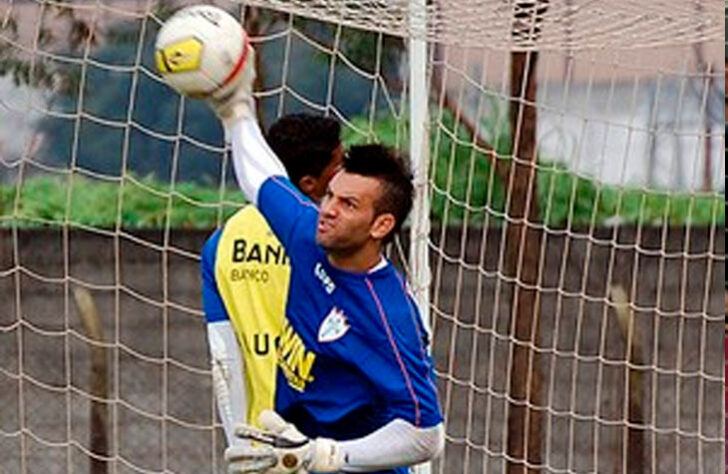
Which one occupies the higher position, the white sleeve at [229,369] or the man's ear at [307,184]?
the man's ear at [307,184]

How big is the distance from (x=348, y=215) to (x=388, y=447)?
0.45 meters

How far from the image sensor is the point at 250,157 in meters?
4.51

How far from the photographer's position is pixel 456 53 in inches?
284

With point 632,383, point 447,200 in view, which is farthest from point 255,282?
point 632,383

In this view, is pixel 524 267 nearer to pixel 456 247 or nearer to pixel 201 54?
pixel 456 247

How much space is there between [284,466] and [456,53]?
2940 mm

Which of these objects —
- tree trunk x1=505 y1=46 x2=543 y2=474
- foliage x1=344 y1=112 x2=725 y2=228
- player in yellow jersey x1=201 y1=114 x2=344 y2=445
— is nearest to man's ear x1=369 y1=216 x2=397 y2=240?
player in yellow jersey x1=201 y1=114 x2=344 y2=445

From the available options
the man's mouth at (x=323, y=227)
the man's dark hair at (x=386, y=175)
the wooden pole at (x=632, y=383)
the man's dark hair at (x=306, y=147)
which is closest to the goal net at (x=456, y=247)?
the wooden pole at (x=632, y=383)

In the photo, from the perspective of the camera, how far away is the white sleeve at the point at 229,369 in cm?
533

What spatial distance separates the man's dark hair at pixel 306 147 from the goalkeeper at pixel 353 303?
439 mm

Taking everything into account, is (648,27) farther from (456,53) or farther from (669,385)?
(669,385)

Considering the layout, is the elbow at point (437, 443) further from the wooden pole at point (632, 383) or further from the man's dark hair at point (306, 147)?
the wooden pole at point (632, 383)

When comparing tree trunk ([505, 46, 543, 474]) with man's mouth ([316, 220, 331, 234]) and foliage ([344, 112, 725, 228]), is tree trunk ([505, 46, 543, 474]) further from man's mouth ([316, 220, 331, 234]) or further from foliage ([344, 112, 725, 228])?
man's mouth ([316, 220, 331, 234])

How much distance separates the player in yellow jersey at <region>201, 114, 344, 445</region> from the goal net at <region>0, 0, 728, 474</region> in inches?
76.6
